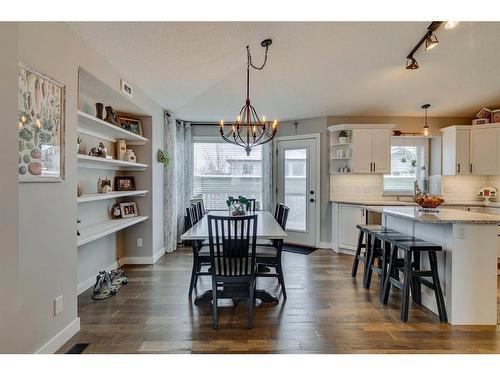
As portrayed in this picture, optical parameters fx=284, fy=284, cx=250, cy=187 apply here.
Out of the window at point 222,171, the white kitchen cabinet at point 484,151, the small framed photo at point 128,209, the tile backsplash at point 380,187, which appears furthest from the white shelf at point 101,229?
the white kitchen cabinet at point 484,151

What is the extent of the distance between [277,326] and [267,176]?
11.8 ft

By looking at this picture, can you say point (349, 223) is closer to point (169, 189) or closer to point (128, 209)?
point (169, 189)

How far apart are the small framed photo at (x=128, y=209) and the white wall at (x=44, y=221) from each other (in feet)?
5.74

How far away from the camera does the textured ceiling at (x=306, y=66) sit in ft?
9.07

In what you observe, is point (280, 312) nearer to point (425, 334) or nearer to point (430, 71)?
point (425, 334)

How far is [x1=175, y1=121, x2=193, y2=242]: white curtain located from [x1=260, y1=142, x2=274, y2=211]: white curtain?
1483 millimetres

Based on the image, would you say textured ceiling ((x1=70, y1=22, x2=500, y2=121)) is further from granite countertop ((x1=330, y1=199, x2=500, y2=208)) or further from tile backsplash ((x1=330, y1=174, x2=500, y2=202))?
granite countertop ((x1=330, y1=199, x2=500, y2=208))

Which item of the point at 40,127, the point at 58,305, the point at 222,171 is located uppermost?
the point at 40,127

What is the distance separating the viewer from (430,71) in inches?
159

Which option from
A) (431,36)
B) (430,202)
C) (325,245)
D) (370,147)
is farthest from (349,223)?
(431,36)

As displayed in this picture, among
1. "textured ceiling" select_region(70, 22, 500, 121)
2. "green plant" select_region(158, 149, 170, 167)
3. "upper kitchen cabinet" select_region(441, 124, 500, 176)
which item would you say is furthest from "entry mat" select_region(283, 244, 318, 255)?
"upper kitchen cabinet" select_region(441, 124, 500, 176)

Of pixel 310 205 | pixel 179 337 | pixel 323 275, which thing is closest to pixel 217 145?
pixel 310 205

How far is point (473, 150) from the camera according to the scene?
16.2 ft

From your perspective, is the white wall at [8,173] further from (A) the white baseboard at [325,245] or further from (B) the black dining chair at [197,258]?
(A) the white baseboard at [325,245]
